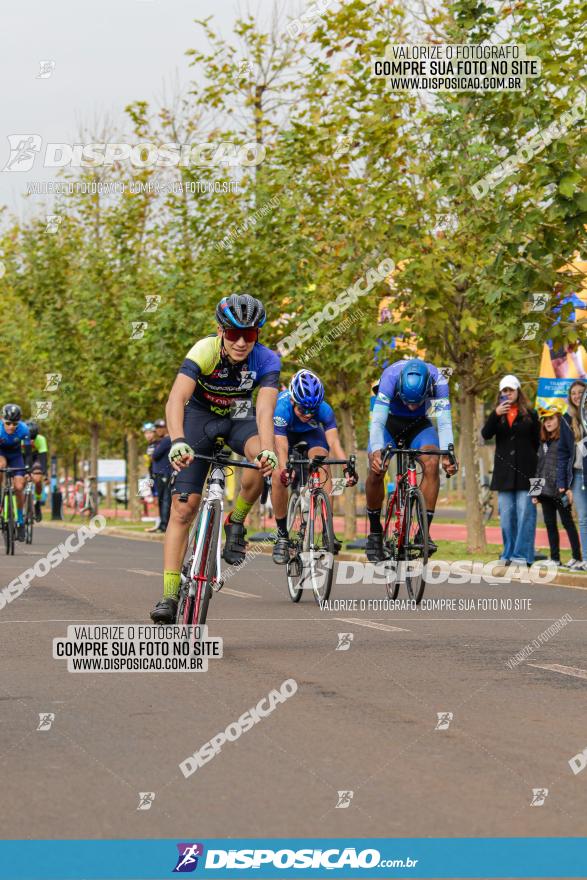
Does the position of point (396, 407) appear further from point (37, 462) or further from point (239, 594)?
point (37, 462)

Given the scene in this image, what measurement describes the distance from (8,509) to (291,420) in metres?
8.69

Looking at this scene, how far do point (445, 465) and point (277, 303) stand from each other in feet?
52.3

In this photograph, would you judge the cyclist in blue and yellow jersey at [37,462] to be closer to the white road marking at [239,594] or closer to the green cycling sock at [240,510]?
the white road marking at [239,594]

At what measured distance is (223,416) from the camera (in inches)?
405

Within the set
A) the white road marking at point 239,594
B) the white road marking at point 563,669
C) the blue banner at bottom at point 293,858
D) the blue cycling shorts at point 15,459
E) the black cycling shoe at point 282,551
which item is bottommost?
the white road marking at point 239,594

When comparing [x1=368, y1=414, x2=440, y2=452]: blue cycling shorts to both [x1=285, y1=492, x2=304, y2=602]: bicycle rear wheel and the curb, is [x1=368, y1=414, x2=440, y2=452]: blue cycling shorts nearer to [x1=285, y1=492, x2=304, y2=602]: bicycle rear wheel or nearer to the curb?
[x1=285, y1=492, x2=304, y2=602]: bicycle rear wheel

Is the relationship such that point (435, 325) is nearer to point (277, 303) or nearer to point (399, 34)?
point (399, 34)

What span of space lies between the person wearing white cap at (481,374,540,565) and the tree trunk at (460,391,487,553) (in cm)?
373

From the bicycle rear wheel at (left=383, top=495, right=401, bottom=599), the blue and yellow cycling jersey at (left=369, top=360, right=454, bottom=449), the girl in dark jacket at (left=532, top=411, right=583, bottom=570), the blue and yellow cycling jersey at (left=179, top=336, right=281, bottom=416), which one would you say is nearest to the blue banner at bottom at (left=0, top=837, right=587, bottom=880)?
the blue and yellow cycling jersey at (left=179, top=336, right=281, bottom=416)

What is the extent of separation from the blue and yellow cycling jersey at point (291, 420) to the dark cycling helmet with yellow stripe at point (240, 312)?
169 inches

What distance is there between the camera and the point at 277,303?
1131 inches

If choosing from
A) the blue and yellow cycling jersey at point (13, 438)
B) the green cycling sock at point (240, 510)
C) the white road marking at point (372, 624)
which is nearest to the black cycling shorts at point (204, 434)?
the green cycling sock at point (240, 510)

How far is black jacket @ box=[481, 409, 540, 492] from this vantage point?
18469 mm

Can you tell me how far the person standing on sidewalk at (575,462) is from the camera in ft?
57.0
